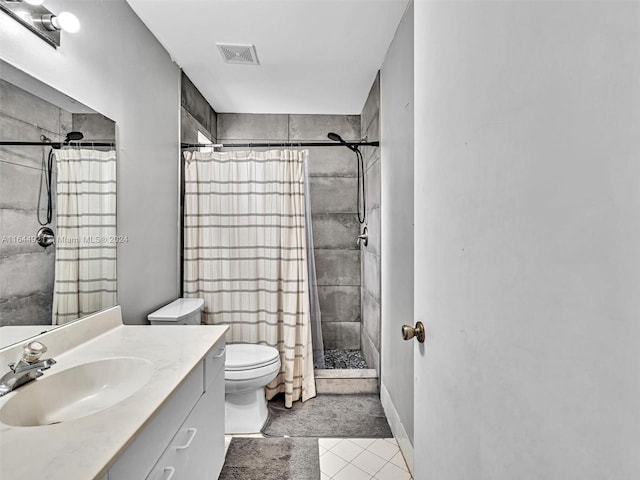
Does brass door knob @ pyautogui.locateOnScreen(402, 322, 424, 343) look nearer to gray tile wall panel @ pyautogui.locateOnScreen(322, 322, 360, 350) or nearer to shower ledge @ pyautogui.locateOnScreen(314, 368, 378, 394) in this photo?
shower ledge @ pyautogui.locateOnScreen(314, 368, 378, 394)

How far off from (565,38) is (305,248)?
2331 millimetres

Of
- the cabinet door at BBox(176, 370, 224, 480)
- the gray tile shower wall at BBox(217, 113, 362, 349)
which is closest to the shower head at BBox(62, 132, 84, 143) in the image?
the cabinet door at BBox(176, 370, 224, 480)

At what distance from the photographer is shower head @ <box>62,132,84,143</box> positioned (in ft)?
4.65

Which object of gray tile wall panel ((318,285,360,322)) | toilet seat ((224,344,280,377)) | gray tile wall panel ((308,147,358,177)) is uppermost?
gray tile wall panel ((308,147,358,177))

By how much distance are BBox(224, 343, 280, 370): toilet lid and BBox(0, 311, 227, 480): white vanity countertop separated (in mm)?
855

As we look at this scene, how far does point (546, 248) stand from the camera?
49 cm

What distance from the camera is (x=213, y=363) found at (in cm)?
159

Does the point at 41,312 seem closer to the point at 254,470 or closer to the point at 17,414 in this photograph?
the point at 17,414

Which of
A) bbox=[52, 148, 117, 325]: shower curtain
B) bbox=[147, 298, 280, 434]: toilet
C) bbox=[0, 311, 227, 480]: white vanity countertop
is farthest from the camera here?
bbox=[147, 298, 280, 434]: toilet

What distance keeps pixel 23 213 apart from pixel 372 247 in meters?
2.26

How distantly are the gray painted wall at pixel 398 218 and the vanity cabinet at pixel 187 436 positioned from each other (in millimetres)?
960

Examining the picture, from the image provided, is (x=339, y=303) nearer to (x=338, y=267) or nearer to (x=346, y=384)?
(x=338, y=267)

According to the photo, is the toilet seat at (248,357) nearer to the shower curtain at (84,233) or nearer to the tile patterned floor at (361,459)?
the tile patterned floor at (361,459)

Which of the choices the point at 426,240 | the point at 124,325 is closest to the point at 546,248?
the point at 426,240
